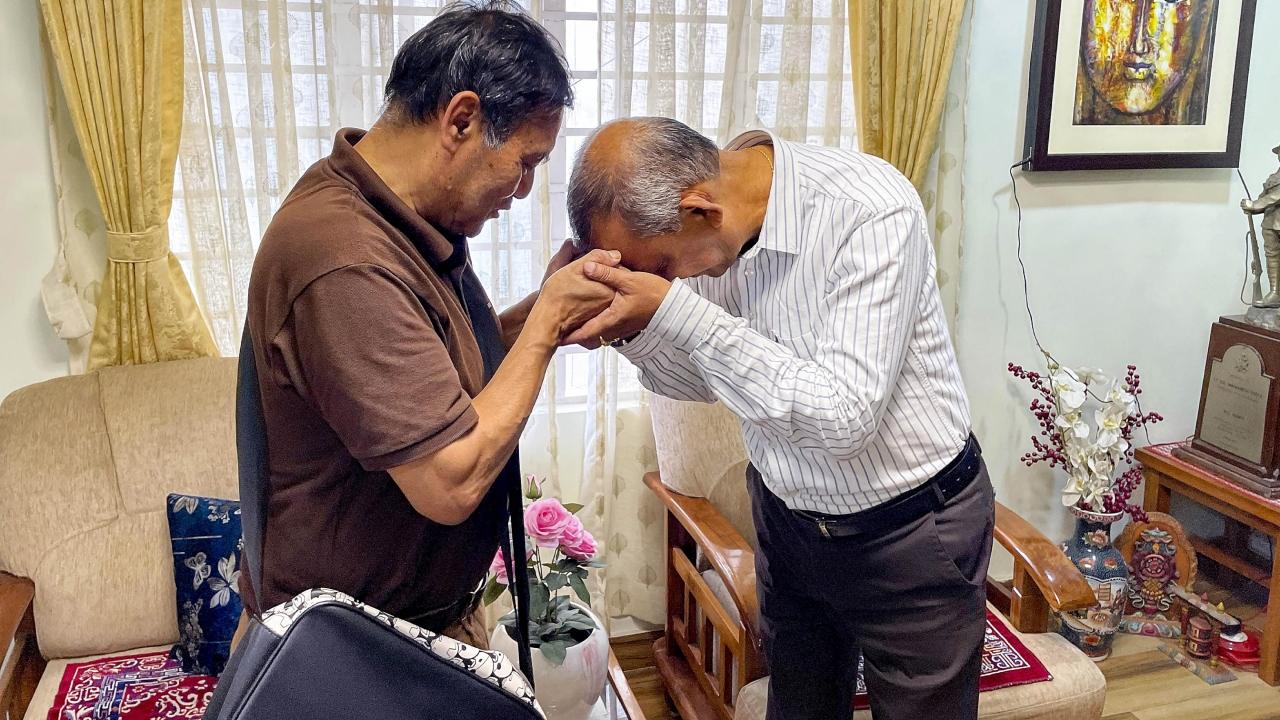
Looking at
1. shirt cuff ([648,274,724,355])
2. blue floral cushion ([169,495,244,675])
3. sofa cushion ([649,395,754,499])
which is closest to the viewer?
shirt cuff ([648,274,724,355])

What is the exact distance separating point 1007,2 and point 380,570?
230cm

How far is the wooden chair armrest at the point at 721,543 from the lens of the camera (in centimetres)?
196

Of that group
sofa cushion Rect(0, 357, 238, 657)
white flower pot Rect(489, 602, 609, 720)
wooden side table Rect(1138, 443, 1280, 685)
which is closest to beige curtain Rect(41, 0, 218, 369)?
sofa cushion Rect(0, 357, 238, 657)

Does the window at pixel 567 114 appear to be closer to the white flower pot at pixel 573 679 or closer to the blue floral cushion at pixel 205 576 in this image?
the blue floral cushion at pixel 205 576

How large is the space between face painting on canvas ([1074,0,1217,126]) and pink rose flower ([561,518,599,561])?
5.99 ft

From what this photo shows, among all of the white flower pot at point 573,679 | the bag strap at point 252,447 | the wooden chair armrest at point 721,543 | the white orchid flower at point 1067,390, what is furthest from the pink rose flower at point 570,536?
the white orchid flower at point 1067,390

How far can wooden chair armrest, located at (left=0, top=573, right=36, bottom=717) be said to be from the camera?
1.78 meters

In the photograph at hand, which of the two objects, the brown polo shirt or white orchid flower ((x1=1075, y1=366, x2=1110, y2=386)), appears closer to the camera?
the brown polo shirt

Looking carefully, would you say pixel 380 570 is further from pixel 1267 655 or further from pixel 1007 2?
pixel 1267 655

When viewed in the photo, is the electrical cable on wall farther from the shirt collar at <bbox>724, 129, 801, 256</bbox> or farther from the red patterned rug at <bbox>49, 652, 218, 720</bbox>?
the red patterned rug at <bbox>49, 652, 218, 720</bbox>

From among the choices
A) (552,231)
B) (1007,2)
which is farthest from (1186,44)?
(552,231)

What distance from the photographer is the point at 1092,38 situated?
2.67 metres

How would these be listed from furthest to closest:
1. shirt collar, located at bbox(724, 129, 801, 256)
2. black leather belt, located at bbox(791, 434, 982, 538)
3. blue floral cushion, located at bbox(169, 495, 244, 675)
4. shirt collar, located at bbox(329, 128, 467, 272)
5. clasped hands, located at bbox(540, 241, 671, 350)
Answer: blue floral cushion, located at bbox(169, 495, 244, 675) → black leather belt, located at bbox(791, 434, 982, 538) → shirt collar, located at bbox(724, 129, 801, 256) → clasped hands, located at bbox(540, 241, 671, 350) → shirt collar, located at bbox(329, 128, 467, 272)

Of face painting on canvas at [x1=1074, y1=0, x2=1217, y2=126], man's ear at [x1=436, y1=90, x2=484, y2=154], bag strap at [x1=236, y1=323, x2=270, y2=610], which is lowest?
bag strap at [x1=236, y1=323, x2=270, y2=610]
